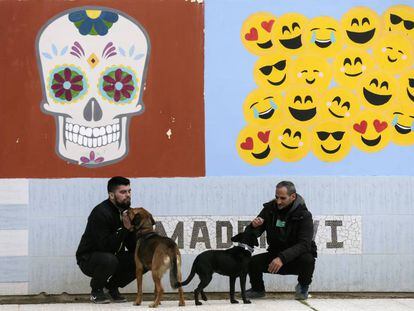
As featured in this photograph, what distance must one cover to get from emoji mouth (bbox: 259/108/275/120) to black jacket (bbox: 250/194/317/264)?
0.97 meters

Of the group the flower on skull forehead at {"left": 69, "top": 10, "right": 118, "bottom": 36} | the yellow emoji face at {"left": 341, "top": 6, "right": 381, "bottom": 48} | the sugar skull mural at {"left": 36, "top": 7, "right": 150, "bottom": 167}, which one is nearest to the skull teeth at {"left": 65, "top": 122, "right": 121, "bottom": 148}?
the sugar skull mural at {"left": 36, "top": 7, "right": 150, "bottom": 167}

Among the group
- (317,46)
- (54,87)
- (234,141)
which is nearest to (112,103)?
(54,87)

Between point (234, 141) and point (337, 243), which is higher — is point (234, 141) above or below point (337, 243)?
above

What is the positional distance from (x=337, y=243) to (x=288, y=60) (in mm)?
1975

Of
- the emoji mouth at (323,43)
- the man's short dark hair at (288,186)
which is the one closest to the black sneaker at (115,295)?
the man's short dark hair at (288,186)

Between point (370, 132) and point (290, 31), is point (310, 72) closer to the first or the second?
point (290, 31)

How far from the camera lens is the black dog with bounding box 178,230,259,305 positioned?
9.08 m

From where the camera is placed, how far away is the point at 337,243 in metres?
10.1

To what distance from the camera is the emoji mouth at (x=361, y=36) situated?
1024cm

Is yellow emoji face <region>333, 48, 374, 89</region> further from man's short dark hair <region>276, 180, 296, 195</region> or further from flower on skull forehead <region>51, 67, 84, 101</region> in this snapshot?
flower on skull forehead <region>51, 67, 84, 101</region>

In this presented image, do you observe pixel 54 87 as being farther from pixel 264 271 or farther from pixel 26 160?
pixel 264 271

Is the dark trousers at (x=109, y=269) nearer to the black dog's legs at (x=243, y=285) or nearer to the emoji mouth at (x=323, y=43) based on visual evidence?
the black dog's legs at (x=243, y=285)

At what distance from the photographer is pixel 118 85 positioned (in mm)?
10070

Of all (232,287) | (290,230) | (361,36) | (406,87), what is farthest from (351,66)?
(232,287)
